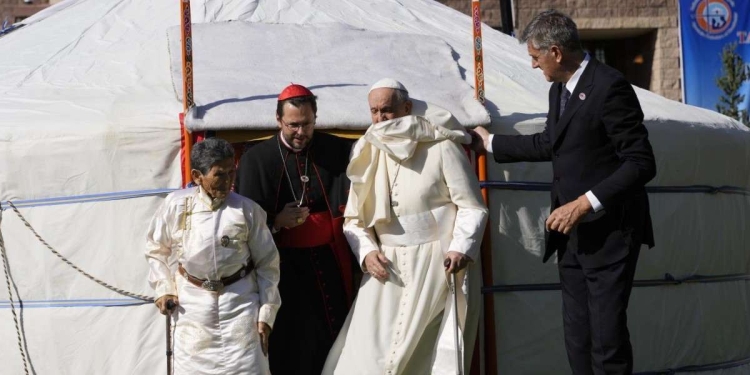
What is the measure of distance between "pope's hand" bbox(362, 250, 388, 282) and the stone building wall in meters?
6.53

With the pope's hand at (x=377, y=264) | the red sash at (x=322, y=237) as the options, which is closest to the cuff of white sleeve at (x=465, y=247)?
the pope's hand at (x=377, y=264)

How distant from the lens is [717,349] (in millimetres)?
5516

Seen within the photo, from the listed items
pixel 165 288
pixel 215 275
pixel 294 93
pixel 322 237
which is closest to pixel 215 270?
pixel 215 275

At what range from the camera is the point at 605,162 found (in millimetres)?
3844

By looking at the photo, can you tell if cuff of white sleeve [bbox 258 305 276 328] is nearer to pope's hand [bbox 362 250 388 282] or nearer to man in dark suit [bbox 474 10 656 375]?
pope's hand [bbox 362 250 388 282]

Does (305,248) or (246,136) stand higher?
(246,136)

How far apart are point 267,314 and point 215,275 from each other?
205 mm

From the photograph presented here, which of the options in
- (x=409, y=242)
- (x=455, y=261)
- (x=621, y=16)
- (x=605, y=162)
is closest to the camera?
(x=605, y=162)

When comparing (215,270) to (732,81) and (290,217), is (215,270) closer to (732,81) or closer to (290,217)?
(290,217)

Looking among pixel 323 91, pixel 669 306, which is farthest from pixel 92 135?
pixel 669 306

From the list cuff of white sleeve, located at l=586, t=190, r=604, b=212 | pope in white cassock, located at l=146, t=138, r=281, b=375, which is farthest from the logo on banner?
pope in white cassock, located at l=146, t=138, r=281, b=375

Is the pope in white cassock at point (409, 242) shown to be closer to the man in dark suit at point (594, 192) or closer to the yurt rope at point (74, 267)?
the man in dark suit at point (594, 192)

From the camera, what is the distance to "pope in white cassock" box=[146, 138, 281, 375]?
3.93 meters

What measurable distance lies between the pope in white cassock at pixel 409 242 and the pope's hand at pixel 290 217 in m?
0.16
